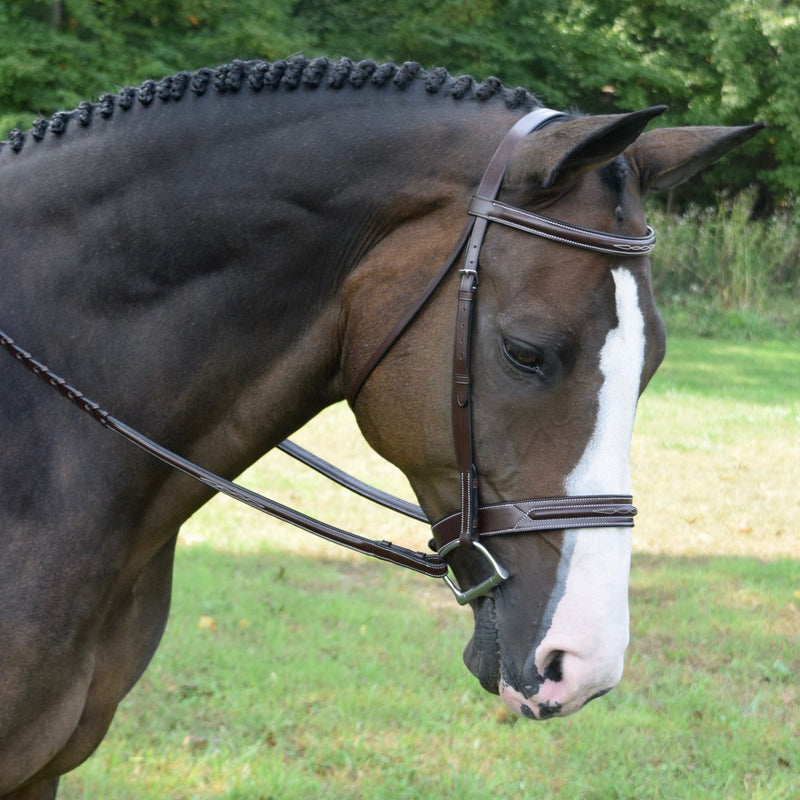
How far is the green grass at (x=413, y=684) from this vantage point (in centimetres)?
371

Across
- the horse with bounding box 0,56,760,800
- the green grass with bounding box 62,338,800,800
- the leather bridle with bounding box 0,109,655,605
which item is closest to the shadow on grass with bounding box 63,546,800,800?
the green grass with bounding box 62,338,800,800

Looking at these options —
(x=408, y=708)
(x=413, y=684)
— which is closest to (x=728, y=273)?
(x=413, y=684)

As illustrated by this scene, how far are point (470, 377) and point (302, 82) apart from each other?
0.82 m

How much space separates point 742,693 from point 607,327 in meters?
3.33

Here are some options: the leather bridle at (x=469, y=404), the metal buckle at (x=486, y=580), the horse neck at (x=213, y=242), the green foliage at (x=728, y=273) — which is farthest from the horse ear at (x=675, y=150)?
the green foliage at (x=728, y=273)

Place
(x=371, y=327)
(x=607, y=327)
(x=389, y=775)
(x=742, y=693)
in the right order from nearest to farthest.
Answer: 1. (x=607, y=327)
2. (x=371, y=327)
3. (x=389, y=775)
4. (x=742, y=693)

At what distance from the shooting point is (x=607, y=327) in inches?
73.7

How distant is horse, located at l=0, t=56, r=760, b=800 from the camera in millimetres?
1895

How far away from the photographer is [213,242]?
83.4 inches

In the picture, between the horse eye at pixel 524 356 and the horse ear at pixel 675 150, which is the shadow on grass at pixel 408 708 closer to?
the horse eye at pixel 524 356

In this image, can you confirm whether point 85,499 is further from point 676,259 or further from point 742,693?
point 676,259

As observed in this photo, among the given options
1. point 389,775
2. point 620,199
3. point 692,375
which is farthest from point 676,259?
point 620,199

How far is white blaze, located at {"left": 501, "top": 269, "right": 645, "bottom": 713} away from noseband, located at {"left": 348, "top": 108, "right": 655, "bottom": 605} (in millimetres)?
33

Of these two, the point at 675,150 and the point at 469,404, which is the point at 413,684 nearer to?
the point at 469,404
